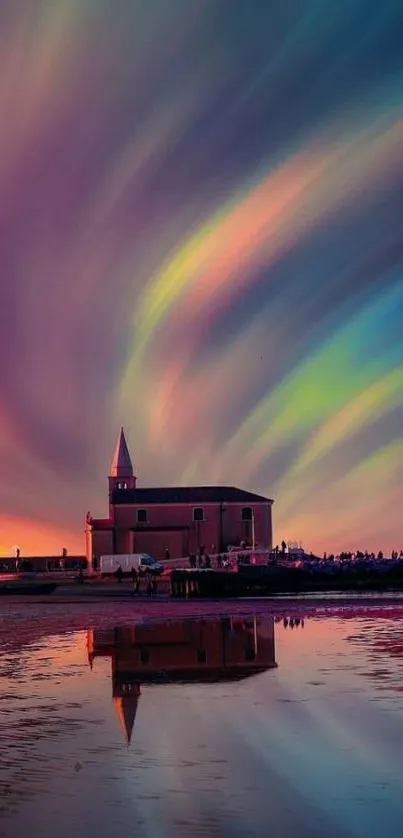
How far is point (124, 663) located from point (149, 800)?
12030mm

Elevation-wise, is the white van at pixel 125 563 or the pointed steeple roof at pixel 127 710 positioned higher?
the white van at pixel 125 563

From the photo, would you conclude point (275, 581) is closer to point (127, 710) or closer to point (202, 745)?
point (127, 710)

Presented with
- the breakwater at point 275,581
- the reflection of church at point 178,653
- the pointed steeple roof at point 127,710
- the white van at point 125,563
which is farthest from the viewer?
the white van at point 125,563

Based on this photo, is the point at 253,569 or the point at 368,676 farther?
the point at 253,569

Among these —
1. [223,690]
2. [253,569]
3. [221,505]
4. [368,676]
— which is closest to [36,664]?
[223,690]

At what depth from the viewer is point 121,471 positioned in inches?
5162

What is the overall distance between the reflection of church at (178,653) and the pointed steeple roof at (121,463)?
98360 millimetres

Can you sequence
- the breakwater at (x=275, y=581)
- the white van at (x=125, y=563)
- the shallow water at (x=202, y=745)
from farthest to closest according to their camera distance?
the white van at (x=125, y=563) < the breakwater at (x=275, y=581) < the shallow water at (x=202, y=745)

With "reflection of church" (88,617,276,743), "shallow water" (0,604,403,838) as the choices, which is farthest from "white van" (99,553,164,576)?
"shallow water" (0,604,403,838)

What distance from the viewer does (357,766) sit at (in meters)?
10.4

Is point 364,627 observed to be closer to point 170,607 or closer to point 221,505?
point 170,607

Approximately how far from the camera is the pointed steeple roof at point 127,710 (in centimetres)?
1270

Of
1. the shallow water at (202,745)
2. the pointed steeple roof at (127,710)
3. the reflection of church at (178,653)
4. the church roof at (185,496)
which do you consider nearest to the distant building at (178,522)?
the church roof at (185,496)

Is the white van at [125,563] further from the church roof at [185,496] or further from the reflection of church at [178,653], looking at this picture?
the reflection of church at [178,653]
